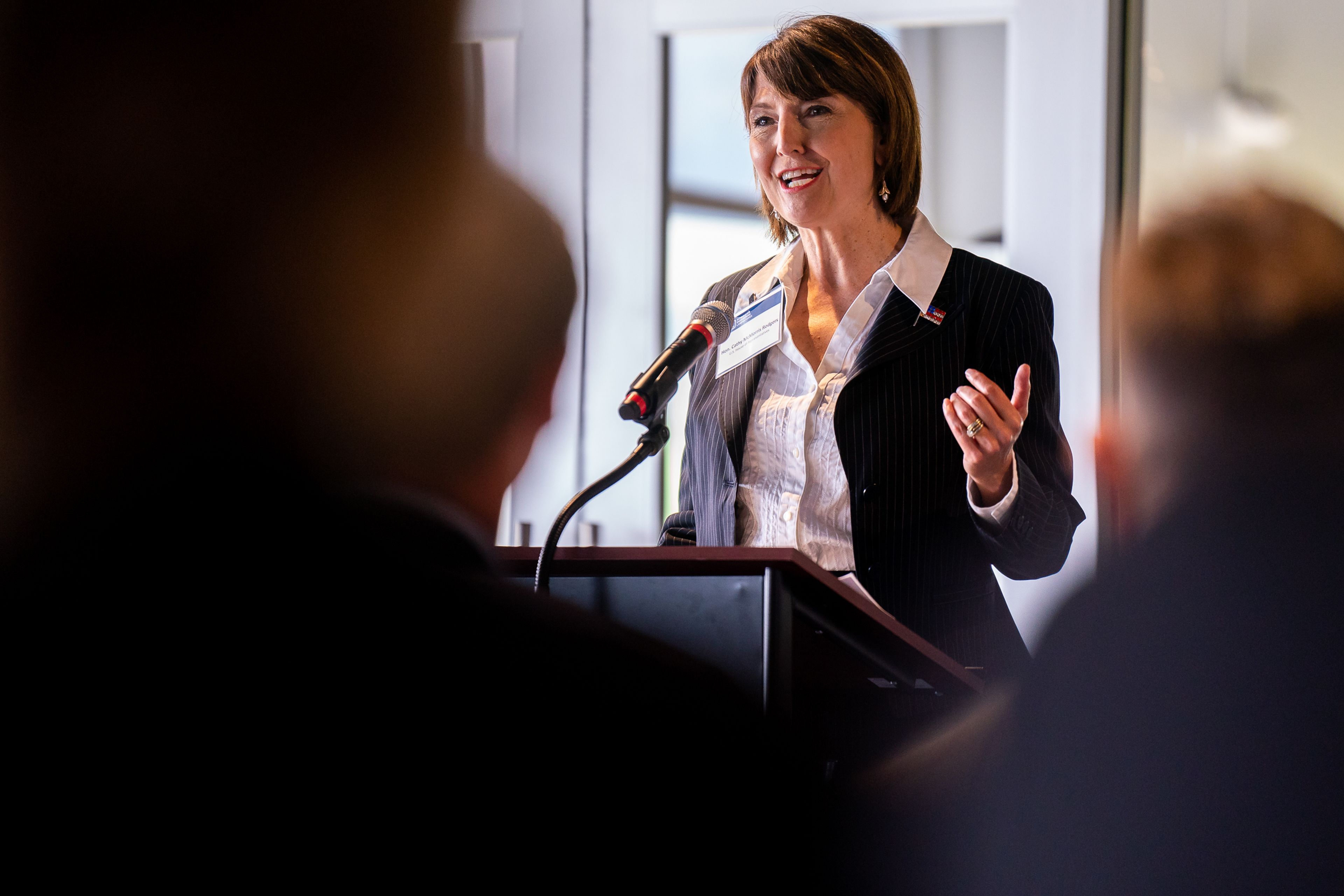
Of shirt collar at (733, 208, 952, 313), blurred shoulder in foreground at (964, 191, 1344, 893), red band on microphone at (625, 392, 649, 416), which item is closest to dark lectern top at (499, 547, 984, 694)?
red band on microphone at (625, 392, 649, 416)

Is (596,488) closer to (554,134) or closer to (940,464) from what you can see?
(940,464)

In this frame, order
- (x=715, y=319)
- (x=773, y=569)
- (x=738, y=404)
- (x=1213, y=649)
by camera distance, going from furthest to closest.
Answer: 1. (x=738, y=404)
2. (x=715, y=319)
3. (x=773, y=569)
4. (x=1213, y=649)

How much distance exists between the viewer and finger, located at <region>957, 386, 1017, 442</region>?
1527 mm

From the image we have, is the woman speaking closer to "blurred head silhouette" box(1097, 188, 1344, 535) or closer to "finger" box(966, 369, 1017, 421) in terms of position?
"finger" box(966, 369, 1017, 421)

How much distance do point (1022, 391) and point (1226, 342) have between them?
76 cm

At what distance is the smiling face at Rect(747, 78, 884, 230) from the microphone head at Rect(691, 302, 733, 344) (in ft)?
2.39

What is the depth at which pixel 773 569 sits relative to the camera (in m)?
1.03

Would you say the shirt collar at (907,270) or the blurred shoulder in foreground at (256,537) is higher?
the shirt collar at (907,270)

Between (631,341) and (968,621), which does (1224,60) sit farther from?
(968,621)

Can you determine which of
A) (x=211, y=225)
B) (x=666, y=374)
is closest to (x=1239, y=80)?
(x=666, y=374)

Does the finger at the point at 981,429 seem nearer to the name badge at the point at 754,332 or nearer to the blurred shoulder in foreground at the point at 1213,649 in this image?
the name badge at the point at 754,332

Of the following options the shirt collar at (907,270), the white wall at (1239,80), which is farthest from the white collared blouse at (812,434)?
the white wall at (1239,80)

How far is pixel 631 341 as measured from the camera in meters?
3.27

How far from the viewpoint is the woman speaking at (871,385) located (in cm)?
190
